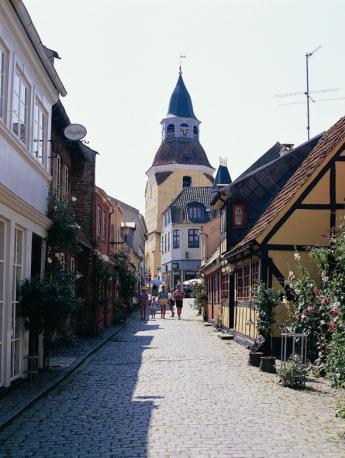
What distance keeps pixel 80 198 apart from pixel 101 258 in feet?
8.23

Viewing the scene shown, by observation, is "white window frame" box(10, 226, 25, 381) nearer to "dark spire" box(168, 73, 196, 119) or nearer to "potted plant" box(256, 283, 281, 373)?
"potted plant" box(256, 283, 281, 373)

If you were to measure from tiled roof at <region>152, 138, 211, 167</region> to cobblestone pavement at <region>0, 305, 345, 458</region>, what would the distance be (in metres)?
65.1

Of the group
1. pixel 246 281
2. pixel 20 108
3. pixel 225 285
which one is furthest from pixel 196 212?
pixel 20 108

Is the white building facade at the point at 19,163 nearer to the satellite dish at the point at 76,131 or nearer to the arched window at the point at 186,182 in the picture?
the satellite dish at the point at 76,131

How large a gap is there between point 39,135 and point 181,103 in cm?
7032

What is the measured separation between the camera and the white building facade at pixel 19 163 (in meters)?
9.84

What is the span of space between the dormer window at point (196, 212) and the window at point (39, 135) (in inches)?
2158

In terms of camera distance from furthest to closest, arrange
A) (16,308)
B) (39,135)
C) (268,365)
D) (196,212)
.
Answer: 1. (196,212)
2. (268,365)
3. (39,135)
4. (16,308)

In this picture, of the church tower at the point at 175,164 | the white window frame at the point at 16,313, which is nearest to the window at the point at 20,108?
the white window frame at the point at 16,313

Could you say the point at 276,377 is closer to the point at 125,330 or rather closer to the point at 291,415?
the point at 291,415

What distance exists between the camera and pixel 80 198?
72.8ft

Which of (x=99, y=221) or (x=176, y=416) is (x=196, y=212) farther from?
(x=176, y=416)

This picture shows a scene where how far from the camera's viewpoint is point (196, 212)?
67938 mm

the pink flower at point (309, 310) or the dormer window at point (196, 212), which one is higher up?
the dormer window at point (196, 212)
